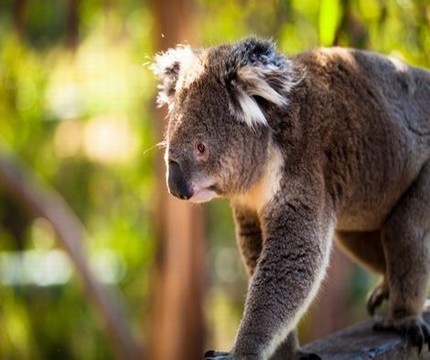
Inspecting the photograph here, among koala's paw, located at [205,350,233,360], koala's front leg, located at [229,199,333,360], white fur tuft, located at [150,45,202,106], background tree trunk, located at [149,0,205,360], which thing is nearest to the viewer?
koala's paw, located at [205,350,233,360]

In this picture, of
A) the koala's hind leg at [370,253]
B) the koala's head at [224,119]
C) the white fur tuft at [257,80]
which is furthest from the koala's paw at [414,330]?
the white fur tuft at [257,80]

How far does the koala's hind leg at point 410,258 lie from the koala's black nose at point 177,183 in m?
1.03

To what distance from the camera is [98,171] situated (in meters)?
14.3

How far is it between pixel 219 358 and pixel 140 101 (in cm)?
1077

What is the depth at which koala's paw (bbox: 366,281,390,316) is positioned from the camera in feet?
15.1

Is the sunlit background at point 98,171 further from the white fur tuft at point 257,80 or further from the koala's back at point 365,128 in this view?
the white fur tuft at point 257,80

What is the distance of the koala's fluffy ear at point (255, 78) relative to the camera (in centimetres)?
365

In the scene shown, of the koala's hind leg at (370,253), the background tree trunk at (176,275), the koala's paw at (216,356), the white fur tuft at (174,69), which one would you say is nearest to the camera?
the koala's paw at (216,356)

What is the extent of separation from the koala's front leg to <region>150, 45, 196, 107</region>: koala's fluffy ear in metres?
0.59

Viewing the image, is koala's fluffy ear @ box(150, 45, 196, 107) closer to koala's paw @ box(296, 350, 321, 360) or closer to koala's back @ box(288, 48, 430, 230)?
koala's back @ box(288, 48, 430, 230)

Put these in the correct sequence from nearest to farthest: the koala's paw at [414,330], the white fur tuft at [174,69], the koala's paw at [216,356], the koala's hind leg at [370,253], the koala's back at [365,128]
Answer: the koala's paw at [216,356], the white fur tuft at [174,69], the koala's back at [365,128], the koala's paw at [414,330], the koala's hind leg at [370,253]

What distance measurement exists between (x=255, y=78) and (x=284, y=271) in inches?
27.6

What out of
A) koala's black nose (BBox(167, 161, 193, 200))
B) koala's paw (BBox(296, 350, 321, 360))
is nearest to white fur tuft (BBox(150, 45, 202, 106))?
koala's black nose (BBox(167, 161, 193, 200))

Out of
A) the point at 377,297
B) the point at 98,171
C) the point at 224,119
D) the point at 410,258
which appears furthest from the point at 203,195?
the point at 98,171
